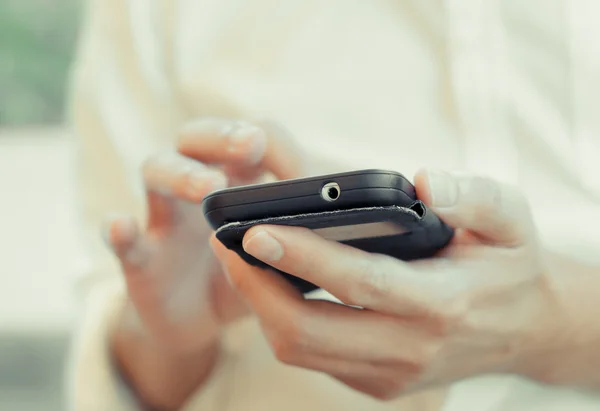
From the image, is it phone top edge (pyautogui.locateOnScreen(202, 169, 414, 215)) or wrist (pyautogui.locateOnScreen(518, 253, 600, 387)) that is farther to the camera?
wrist (pyautogui.locateOnScreen(518, 253, 600, 387))

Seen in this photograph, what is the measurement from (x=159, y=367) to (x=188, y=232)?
15 cm

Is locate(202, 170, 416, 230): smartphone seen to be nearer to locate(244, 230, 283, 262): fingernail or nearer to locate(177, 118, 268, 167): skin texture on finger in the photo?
locate(244, 230, 283, 262): fingernail

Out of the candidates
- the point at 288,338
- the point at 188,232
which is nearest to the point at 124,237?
the point at 188,232

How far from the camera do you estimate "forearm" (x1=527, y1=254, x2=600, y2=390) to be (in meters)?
0.48

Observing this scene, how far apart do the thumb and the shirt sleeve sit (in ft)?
1.42

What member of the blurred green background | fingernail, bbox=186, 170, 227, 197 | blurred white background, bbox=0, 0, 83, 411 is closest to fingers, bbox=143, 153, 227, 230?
fingernail, bbox=186, 170, 227, 197

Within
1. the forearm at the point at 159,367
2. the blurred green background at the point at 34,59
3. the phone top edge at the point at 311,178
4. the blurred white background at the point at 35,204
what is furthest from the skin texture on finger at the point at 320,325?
the blurred green background at the point at 34,59

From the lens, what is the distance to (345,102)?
664 millimetres

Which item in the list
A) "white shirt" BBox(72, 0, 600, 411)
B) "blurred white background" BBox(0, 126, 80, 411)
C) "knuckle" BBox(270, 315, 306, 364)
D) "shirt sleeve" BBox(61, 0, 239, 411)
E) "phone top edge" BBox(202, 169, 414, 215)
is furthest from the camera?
"blurred white background" BBox(0, 126, 80, 411)

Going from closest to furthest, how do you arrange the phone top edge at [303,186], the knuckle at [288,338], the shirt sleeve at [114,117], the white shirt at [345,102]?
1. the phone top edge at [303,186]
2. the knuckle at [288,338]
3. the white shirt at [345,102]
4. the shirt sleeve at [114,117]

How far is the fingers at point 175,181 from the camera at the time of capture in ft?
1.52

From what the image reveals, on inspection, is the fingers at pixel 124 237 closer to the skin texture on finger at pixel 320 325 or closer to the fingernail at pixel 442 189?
the skin texture on finger at pixel 320 325

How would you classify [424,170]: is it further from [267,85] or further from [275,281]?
[267,85]

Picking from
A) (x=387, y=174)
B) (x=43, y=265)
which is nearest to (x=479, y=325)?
(x=387, y=174)
